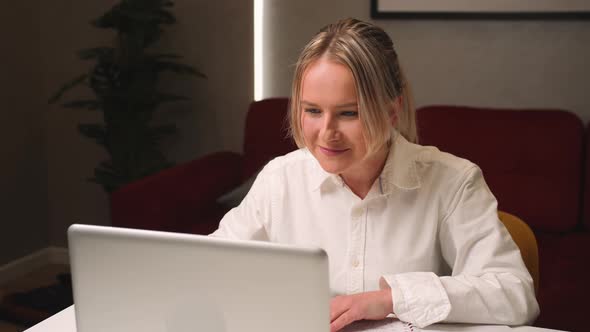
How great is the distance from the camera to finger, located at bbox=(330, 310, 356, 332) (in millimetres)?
1116

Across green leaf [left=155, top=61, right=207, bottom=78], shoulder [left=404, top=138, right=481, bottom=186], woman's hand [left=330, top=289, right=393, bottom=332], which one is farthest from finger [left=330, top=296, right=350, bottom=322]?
green leaf [left=155, top=61, right=207, bottom=78]

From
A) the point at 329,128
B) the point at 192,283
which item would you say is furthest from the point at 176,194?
the point at 192,283

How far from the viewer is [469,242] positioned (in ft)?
4.23

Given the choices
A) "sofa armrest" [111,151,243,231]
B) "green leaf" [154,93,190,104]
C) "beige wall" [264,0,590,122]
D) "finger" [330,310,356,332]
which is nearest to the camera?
"finger" [330,310,356,332]

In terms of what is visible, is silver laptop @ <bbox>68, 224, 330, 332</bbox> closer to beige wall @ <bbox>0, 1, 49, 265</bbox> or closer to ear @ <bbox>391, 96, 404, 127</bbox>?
ear @ <bbox>391, 96, 404, 127</bbox>

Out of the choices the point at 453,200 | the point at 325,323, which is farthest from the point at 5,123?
the point at 325,323

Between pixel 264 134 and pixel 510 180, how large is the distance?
3.36 ft

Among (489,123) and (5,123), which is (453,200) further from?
(5,123)

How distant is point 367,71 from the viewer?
1230 millimetres

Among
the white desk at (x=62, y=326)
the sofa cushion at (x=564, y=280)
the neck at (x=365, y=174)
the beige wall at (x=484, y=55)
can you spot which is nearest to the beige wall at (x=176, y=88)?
the beige wall at (x=484, y=55)

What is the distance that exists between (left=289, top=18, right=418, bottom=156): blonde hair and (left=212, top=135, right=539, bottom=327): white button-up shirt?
128 millimetres

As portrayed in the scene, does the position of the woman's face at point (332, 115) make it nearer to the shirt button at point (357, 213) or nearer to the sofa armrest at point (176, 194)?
the shirt button at point (357, 213)

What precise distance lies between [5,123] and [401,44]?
189cm

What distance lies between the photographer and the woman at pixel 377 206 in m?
1.19
